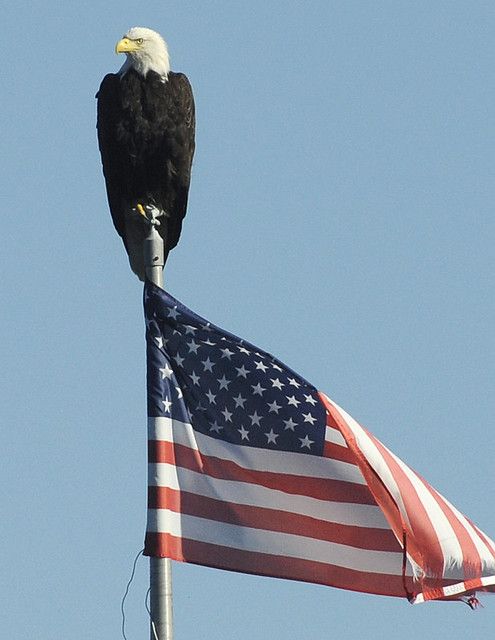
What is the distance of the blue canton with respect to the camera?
7.37m

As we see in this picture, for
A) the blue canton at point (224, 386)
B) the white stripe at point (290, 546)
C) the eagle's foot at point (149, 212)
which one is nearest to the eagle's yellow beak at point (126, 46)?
the eagle's foot at point (149, 212)

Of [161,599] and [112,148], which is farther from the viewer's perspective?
[112,148]

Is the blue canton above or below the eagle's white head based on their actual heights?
below

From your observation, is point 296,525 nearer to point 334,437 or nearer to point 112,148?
point 334,437

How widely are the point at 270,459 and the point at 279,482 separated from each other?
0.11 meters

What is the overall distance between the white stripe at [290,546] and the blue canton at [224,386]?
0.40 m

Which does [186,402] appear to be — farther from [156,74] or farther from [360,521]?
[156,74]

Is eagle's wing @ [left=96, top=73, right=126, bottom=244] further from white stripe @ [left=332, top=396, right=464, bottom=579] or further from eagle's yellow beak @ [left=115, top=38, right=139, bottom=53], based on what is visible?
white stripe @ [left=332, top=396, right=464, bottom=579]

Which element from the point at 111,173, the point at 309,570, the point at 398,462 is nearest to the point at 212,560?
the point at 309,570

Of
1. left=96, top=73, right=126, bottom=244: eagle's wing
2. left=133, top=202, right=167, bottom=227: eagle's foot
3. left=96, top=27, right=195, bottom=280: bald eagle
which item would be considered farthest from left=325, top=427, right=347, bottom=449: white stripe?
left=96, top=73, right=126, bottom=244: eagle's wing

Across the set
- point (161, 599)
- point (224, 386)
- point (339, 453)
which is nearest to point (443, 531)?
point (339, 453)

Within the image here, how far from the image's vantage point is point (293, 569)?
721 centimetres

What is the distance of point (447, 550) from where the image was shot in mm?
7363

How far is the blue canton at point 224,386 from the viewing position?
7367mm
